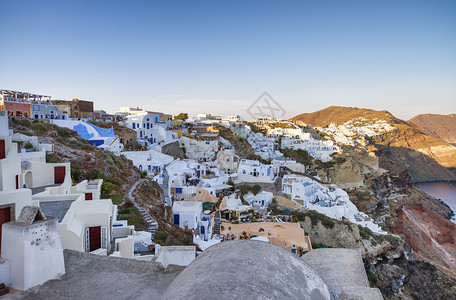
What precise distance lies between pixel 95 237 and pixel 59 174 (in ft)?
16.6

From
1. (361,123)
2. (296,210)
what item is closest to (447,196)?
(361,123)

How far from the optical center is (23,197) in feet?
16.1

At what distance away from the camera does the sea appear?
178 ft

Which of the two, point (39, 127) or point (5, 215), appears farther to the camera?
point (39, 127)

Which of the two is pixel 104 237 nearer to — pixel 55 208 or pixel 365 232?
pixel 55 208

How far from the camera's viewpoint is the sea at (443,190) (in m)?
54.3

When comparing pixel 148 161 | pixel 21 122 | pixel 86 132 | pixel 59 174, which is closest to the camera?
pixel 59 174

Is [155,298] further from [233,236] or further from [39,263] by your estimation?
[233,236]

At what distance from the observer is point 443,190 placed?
6312cm

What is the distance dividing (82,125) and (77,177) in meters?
13.1

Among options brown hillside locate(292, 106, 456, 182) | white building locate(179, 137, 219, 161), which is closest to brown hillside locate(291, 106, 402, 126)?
brown hillside locate(292, 106, 456, 182)

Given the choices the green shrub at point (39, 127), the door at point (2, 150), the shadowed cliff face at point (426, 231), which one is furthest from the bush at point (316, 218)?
the green shrub at point (39, 127)

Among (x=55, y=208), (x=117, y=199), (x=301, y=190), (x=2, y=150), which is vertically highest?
(x=2, y=150)

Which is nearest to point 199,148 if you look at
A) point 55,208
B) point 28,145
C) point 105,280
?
point 28,145
